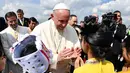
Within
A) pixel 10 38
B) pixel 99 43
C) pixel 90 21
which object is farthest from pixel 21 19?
pixel 99 43

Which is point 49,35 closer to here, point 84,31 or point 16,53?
point 84,31

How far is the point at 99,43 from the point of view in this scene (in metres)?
3.44

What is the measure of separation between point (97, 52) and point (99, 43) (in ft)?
0.33

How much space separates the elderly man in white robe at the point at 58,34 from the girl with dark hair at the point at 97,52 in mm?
1332

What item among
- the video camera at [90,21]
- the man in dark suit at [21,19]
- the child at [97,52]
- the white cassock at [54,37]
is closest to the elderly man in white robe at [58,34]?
the white cassock at [54,37]

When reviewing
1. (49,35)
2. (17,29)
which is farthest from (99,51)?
(17,29)

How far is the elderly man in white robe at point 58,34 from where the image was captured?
197 inches

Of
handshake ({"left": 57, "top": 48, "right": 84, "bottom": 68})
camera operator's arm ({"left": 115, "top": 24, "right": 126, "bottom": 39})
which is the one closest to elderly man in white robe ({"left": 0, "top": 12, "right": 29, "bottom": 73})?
camera operator's arm ({"left": 115, "top": 24, "right": 126, "bottom": 39})

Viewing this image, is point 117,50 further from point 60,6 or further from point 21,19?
point 21,19

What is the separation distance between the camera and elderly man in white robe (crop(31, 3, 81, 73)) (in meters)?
5.01

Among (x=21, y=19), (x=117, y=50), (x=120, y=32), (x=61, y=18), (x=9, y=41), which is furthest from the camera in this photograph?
(x=21, y=19)

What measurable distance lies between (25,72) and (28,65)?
109 mm

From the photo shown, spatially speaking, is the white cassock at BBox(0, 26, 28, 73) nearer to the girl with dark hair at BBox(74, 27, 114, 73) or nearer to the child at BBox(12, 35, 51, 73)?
the girl with dark hair at BBox(74, 27, 114, 73)

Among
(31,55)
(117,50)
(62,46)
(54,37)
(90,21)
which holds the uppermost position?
(90,21)
